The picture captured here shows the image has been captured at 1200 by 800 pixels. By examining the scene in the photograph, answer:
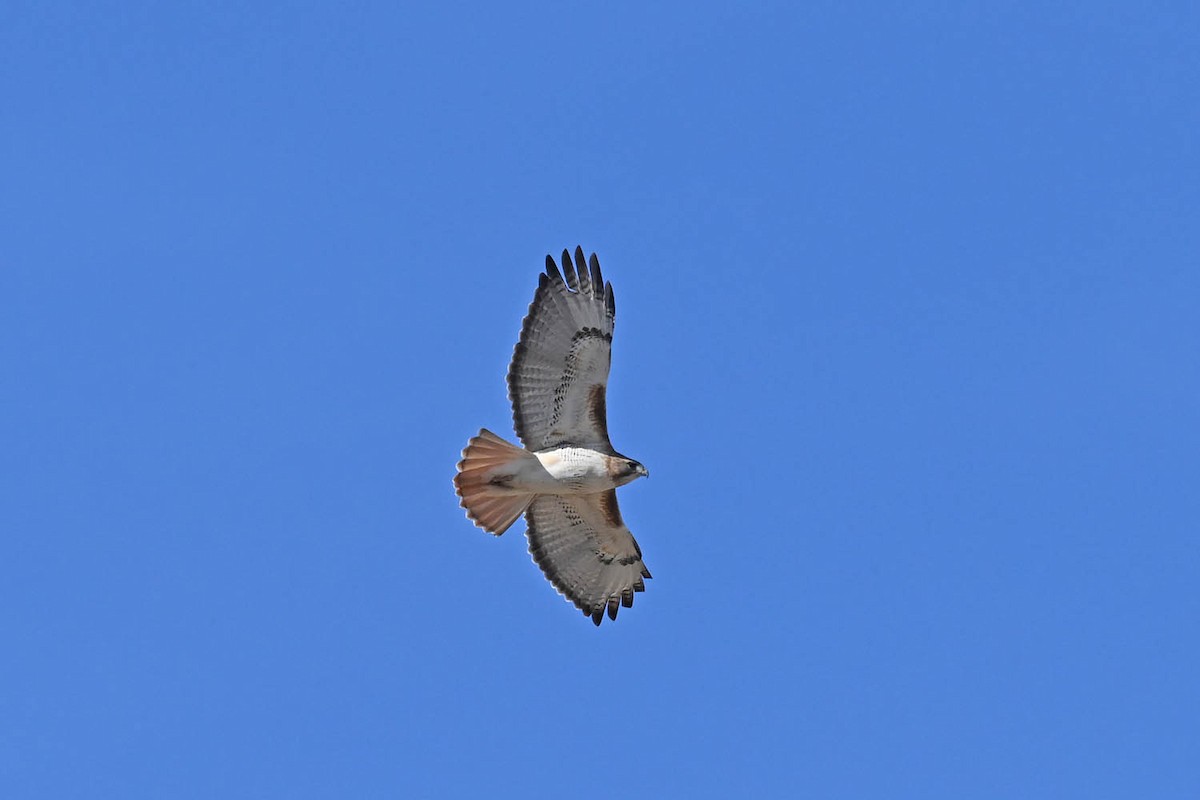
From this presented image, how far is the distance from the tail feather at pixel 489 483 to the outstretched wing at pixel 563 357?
21.7 inches

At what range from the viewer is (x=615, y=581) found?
19281 mm

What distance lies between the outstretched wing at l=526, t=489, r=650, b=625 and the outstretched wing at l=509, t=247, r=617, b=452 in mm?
1039

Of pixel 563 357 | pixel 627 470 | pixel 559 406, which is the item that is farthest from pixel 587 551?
pixel 563 357

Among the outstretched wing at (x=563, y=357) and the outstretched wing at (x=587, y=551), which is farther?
the outstretched wing at (x=587, y=551)

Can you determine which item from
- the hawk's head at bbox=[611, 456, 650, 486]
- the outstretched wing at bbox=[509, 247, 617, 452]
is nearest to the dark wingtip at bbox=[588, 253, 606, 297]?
the outstretched wing at bbox=[509, 247, 617, 452]

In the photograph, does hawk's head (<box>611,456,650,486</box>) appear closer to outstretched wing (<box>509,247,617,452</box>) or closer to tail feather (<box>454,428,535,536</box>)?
outstretched wing (<box>509,247,617,452</box>)

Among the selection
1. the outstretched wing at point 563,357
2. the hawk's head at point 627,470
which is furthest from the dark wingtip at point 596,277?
the hawk's head at point 627,470

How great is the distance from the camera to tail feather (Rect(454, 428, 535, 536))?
17094mm


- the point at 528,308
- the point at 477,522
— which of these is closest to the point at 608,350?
the point at 528,308

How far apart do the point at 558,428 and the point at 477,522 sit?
1174 millimetres

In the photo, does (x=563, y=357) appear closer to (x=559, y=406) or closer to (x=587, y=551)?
(x=559, y=406)

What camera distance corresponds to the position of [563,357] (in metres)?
17.6

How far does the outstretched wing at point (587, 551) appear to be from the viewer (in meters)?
18.7

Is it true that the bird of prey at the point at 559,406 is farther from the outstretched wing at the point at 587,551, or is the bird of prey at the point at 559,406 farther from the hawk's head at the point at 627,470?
the outstretched wing at the point at 587,551
